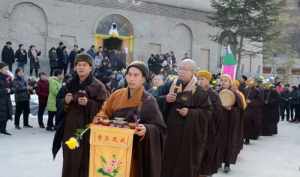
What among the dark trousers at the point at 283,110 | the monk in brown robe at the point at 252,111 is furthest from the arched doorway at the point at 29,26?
the monk in brown robe at the point at 252,111

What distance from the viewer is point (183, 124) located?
7.02m

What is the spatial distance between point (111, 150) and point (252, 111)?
38.0 ft

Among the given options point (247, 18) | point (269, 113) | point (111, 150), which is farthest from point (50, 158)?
point (247, 18)

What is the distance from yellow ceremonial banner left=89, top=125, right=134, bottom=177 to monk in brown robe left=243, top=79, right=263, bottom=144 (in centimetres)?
1090

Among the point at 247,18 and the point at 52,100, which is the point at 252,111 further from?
the point at 247,18

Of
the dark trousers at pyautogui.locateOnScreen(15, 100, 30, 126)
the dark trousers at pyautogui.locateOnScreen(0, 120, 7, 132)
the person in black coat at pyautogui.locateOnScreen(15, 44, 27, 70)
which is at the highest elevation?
the person in black coat at pyautogui.locateOnScreen(15, 44, 27, 70)

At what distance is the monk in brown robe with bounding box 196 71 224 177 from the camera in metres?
8.05

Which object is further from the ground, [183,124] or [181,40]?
[181,40]

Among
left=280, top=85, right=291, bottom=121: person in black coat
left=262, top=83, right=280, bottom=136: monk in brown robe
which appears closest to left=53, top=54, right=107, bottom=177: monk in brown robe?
left=262, top=83, right=280, bottom=136: monk in brown robe

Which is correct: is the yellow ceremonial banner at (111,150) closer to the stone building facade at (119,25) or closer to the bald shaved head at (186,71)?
the bald shaved head at (186,71)

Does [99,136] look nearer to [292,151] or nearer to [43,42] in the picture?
[292,151]

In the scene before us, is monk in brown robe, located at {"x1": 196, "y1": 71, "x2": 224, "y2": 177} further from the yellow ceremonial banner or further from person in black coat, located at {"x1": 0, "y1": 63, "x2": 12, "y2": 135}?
person in black coat, located at {"x1": 0, "y1": 63, "x2": 12, "y2": 135}

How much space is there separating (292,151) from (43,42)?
1767 cm

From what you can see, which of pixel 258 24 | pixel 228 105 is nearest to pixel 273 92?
pixel 228 105
